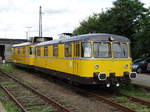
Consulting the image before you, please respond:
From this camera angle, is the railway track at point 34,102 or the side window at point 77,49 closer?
the railway track at point 34,102

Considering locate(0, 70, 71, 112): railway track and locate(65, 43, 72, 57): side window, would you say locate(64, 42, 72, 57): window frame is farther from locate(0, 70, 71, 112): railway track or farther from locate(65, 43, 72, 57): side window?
locate(0, 70, 71, 112): railway track

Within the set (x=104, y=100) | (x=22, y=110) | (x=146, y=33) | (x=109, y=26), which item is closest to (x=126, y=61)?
(x=104, y=100)

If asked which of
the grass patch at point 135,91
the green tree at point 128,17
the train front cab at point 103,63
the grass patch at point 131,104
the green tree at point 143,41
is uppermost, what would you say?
the green tree at point 128,17

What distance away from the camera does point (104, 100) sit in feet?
36.7

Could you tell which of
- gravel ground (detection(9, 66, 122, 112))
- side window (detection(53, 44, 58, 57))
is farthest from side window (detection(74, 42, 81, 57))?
side window (detection(53, 44, 58, 57))

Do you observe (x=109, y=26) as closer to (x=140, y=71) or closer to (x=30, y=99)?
(x=140, y=71)

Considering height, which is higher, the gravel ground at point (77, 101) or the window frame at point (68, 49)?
the window frame at point (68, 49)

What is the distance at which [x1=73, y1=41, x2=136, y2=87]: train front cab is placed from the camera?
11973mm

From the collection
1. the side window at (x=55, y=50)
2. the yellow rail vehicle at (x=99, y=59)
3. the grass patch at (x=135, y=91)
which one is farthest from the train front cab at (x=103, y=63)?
the side window at (x=55, y=50)

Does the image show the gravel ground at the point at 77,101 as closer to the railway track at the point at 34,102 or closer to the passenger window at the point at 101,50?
the railway track at the point at 34,102

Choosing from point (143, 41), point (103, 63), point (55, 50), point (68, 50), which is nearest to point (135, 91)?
point (103, 63)

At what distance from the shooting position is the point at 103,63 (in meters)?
12.1

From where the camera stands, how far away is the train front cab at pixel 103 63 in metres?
12.0

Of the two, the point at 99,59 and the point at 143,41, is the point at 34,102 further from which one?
the point at 143,41
